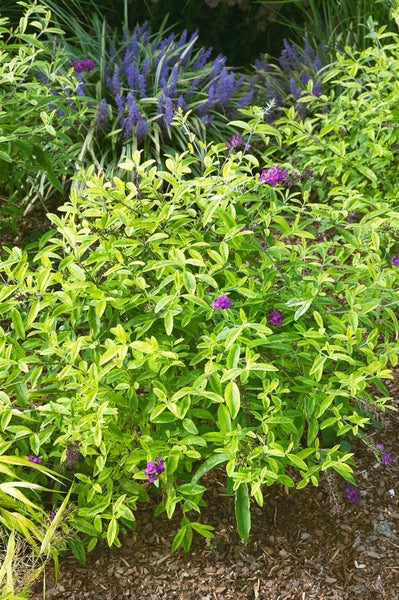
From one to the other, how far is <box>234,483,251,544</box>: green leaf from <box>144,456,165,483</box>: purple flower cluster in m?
0.22

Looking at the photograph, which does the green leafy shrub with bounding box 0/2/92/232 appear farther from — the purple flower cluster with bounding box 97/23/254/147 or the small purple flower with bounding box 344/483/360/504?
the small purple flower with bounding box 344/483/360/504

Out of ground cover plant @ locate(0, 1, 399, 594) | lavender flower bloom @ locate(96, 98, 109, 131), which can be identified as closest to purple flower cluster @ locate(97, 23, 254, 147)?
lavender flower bloom @ locate(96, 98, 109, 131)

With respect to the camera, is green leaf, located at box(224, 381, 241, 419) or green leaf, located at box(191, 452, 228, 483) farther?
green leaf, located at box(191, 452, 228, 483)

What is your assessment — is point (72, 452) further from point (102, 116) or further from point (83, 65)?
point (83, 65)

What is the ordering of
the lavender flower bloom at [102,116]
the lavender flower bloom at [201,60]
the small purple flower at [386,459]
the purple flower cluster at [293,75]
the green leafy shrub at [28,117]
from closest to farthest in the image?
the small purple flower at [386,459] → the green leafy shrub at [28,117] → the lavender flower bloom at [102,116] → the purple flower cluster at [293,75] → the lavender flower bloom at [201,60]

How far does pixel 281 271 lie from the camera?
249 centimetres

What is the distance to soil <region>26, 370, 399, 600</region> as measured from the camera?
232cm

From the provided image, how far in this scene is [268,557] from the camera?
2.40m

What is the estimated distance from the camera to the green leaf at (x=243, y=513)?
84.0 inches

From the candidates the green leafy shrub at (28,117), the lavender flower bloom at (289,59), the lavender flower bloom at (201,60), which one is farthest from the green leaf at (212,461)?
the lavender flower bloom at (289,59)

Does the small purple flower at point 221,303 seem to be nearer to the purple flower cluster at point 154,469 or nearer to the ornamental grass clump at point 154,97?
the purple flower cluster at point 154,469

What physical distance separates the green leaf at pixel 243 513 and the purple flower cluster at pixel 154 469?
0.22 metres

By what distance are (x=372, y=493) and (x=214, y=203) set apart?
1069 mm

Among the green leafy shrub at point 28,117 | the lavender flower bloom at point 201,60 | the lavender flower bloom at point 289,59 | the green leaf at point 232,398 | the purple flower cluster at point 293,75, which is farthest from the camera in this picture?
the lavender flower bloom at point 289,59
